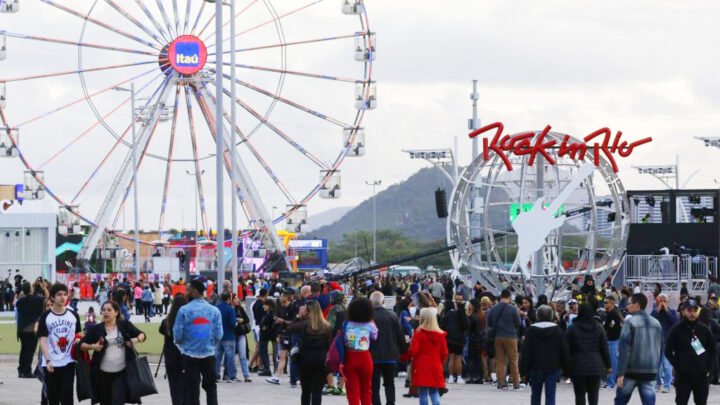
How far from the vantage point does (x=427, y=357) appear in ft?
48.6

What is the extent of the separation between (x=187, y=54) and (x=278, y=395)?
1218 inches

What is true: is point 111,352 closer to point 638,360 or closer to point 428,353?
point 428,353

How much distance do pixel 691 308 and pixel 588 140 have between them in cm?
1694

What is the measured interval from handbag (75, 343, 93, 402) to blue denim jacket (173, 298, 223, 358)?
967 millimetres

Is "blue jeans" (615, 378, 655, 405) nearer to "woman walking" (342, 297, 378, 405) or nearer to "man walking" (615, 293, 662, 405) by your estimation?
"man walking" (615, 293, 662, 405)

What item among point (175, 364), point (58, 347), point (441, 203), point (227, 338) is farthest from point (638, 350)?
point (441, 203)

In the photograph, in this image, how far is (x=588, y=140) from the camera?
3080cm

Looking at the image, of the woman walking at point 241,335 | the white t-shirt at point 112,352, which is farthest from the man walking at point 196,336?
the woman walking at point 241,335

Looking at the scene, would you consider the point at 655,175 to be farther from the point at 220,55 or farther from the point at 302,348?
the point at 302,348

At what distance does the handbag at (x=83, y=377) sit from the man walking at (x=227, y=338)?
630cm

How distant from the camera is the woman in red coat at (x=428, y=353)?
14758 mm

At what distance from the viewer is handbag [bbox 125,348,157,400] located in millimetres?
13336

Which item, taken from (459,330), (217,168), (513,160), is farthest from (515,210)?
(459,330)

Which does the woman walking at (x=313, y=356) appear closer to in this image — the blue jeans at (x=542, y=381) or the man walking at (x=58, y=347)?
the blue jeans at (x=542, y=381)
